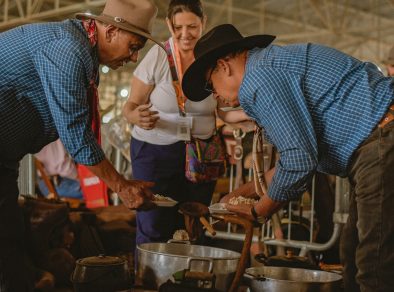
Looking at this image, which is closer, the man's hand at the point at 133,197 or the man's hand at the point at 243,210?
the man's hand at the point at 243,210

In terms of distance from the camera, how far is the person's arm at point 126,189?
2.85 metres

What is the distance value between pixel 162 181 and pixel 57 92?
4.05 feet

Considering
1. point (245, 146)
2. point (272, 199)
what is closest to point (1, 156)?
point (272, 199)

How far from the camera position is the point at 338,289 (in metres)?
2.72

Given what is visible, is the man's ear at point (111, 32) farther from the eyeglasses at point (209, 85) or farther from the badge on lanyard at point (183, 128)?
the badge on lanyard at point (183, 128)

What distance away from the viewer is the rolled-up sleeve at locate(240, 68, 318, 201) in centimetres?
228

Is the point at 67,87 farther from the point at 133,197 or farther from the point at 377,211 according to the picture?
the point at 377,211

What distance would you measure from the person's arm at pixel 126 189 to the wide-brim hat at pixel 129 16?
2.13 ft

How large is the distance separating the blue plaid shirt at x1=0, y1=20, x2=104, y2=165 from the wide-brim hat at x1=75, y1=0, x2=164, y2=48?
17cm

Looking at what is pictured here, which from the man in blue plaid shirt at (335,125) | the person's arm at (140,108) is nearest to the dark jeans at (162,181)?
the person's arm at (140,108)

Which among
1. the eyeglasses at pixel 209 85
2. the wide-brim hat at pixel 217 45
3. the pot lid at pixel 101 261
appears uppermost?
the wide-brim hat at pixel 217 45

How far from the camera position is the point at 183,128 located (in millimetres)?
3676

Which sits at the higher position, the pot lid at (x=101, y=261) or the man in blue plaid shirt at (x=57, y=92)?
the man in blue plaid shirt at (x=57, y=92)

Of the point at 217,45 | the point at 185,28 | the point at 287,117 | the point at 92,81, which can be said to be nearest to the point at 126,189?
the point at 92,81
